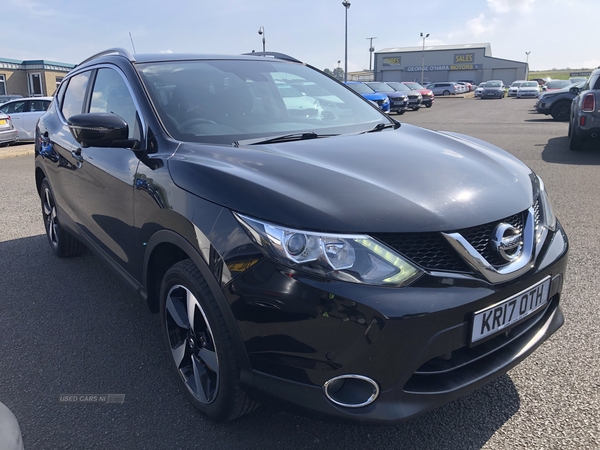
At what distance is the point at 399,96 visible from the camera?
25422mm

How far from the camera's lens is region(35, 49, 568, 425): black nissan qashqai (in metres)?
1.79

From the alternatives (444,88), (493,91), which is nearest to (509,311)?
(493,91)

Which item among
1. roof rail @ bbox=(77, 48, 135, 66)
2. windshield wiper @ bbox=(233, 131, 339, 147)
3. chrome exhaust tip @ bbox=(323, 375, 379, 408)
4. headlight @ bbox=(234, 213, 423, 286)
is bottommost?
chrome exhaust tip @ bbox=(323, 375, 379, 408)

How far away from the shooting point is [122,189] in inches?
110

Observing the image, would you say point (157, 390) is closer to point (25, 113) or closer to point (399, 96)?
point (25, 113)

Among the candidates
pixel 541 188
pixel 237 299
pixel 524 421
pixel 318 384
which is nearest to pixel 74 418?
pixel 237 299

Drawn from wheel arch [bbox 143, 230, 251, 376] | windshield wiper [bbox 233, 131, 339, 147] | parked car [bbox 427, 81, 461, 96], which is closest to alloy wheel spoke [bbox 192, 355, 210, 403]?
wheel arch [bbox 143, 230, 251, 376]

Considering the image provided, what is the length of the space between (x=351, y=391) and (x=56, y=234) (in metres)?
3.70

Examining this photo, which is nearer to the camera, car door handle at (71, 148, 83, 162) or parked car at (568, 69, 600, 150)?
car door handle at (71, 148, 83, 162)

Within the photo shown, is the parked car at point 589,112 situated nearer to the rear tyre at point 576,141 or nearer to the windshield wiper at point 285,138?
the rear tyre at point 576,141

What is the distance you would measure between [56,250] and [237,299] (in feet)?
11.0

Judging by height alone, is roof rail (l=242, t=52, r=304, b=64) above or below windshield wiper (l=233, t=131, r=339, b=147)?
above

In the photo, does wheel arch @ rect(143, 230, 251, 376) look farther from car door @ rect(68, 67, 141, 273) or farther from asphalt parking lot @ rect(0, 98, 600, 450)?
asphalt parking lot @ rect(0, 98, 600, 450)

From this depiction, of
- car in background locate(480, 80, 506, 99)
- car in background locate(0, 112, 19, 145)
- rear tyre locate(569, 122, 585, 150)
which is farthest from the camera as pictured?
car in background locate(480, 80, 506, 99)
